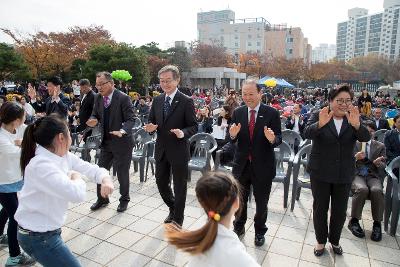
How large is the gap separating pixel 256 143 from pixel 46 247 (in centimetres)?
221

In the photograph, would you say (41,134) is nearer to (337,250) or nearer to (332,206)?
(332,206)

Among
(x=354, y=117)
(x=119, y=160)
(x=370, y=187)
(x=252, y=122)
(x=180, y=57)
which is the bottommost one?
(x=370, y=187)

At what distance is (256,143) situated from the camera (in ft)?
11.0

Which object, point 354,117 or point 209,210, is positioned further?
point 354,117

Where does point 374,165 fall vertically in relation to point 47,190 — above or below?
below

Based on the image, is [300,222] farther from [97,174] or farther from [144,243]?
[97,174]

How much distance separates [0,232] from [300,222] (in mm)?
3658

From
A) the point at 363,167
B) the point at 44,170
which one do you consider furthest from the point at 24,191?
the point at 363,167

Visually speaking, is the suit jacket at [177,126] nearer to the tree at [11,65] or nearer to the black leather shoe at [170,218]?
the black leather shoe at [170,218]

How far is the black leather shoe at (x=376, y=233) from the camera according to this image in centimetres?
370

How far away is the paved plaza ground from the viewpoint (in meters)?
3.21

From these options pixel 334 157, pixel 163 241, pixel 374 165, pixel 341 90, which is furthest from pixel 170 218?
pixel 374 165

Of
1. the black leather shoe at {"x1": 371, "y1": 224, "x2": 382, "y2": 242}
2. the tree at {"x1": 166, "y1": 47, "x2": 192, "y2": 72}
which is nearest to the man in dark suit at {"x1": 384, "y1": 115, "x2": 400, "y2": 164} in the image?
the black leather shoe at {"x1": 371, "y1": 224, "x2": 382, "y2": 242}

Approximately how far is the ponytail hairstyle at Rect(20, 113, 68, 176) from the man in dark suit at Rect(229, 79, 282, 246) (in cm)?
177
